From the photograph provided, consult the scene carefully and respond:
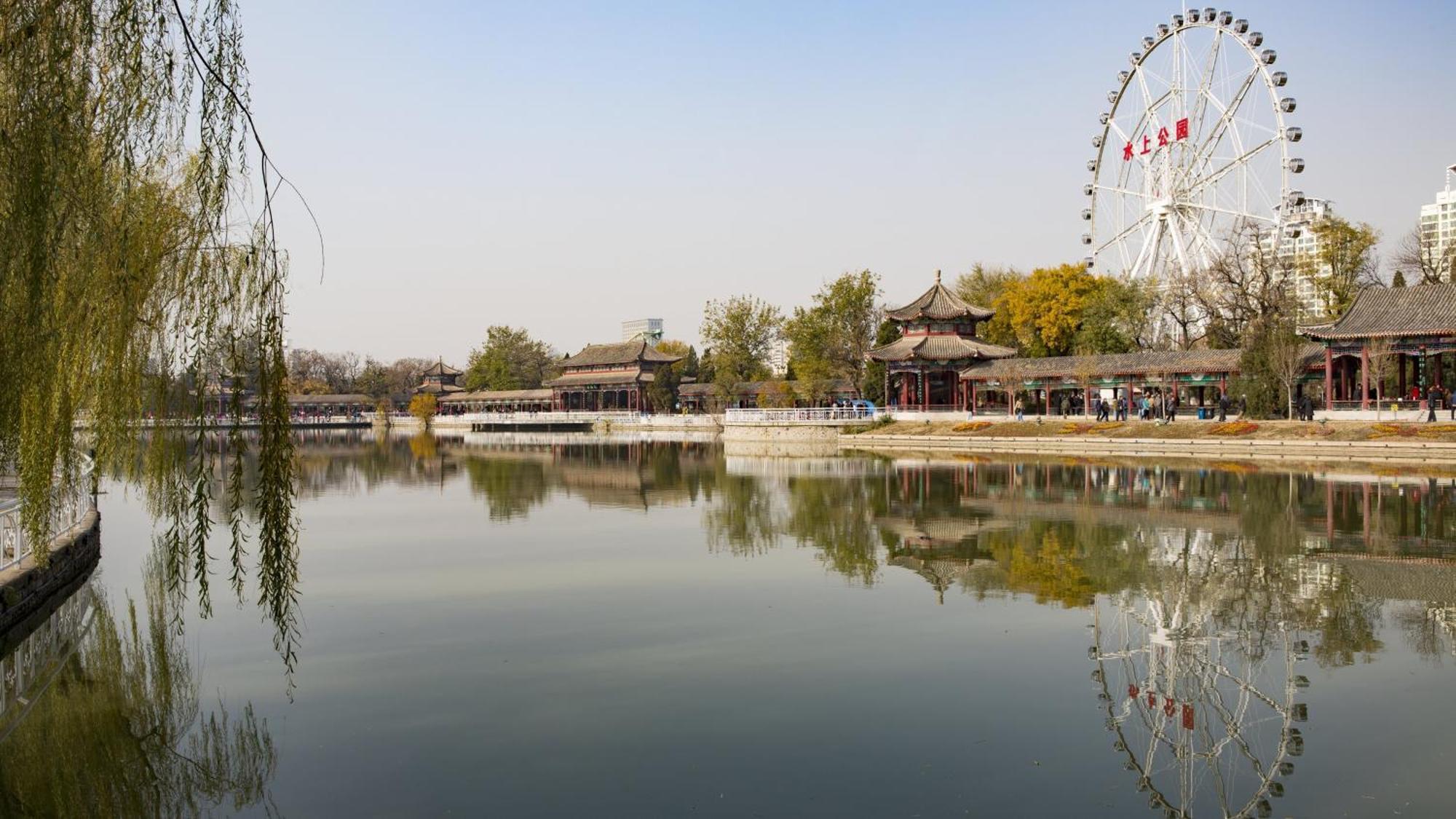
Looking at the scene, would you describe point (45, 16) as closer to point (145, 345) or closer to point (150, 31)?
point (150, 31)

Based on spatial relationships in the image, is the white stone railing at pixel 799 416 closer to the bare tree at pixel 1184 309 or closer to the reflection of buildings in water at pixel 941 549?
the bare tree at pixel 1184 309

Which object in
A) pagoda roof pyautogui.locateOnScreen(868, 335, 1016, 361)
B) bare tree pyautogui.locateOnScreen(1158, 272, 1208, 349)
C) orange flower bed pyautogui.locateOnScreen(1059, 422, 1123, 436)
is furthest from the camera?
pagoda roof pyautogui.locateOnScreen(868, 335, 1016, 361)

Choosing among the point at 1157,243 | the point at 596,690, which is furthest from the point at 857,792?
the point at 1157,243

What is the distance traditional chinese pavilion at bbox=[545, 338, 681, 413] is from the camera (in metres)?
72.1

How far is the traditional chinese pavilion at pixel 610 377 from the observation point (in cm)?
7212

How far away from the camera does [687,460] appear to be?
3800 centimetres

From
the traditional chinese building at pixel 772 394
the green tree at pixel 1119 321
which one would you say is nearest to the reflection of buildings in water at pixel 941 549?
the green tree at pixel 1119 321

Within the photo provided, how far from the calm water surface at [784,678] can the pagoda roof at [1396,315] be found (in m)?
18.0

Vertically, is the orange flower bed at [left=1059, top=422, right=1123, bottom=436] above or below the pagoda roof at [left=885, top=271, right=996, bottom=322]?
below

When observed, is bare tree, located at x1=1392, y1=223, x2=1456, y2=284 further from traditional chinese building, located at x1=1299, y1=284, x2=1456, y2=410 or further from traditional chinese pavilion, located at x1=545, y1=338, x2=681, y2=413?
traditional chinese pavilion, located at x1=545, y1=338, x2=681, y2=413

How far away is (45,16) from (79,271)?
2189 millimetres

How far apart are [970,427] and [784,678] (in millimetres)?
33858

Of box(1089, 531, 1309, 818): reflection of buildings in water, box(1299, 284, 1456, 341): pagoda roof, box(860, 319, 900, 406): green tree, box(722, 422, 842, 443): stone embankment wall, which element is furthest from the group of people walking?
box(1089, 531, 1309, 818): reflection of buildings in water

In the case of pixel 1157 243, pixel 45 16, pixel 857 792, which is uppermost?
pixel 1157 243
